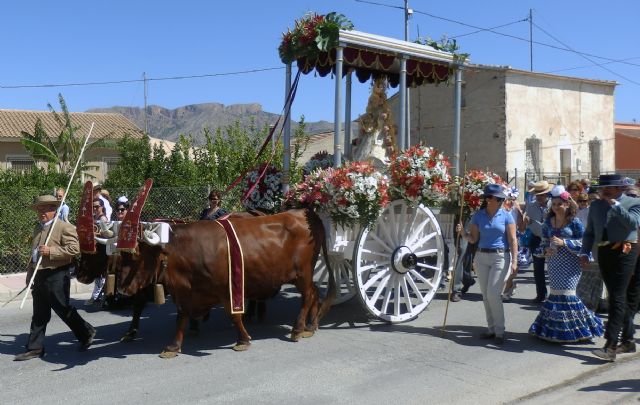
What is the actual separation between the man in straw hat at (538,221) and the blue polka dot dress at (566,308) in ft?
7.28

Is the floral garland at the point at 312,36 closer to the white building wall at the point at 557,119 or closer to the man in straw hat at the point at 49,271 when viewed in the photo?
the man in straw hat at the point at 49,271

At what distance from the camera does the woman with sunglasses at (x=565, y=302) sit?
665 centimetres

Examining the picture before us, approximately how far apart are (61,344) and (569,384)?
5113 millimetres

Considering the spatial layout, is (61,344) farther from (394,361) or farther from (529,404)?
(529,404)

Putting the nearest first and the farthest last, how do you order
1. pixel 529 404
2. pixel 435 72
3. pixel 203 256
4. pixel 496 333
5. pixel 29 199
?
1. pixel 529 404
2. pixel 203 256
3. pixel 496 333
4. pixel 435 72
5. pixel 29 199

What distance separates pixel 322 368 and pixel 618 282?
2937 millimetres

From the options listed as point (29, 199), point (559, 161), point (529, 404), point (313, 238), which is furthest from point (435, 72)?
point (559, 161)

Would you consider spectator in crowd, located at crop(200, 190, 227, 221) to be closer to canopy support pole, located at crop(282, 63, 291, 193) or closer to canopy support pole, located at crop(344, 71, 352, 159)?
canopy support pole, located at crop(282, 63, 291, 193)

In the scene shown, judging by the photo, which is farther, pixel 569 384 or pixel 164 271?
pixel 164 271

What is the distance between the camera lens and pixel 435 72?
9367mm

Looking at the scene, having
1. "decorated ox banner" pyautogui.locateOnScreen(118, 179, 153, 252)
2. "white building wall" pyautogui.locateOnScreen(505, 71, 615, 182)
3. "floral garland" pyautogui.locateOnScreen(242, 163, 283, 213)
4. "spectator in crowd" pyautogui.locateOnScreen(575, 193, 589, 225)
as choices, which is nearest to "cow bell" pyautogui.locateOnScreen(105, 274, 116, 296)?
"decorated ox banner" pyautogui.locateOnScreen(118, 179, 153, 252)

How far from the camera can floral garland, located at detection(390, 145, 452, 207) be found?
294 inches

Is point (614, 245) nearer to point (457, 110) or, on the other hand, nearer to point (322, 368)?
point (322, 368)

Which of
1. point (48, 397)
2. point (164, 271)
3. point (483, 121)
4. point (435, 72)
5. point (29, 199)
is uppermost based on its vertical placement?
point (483, 121)
